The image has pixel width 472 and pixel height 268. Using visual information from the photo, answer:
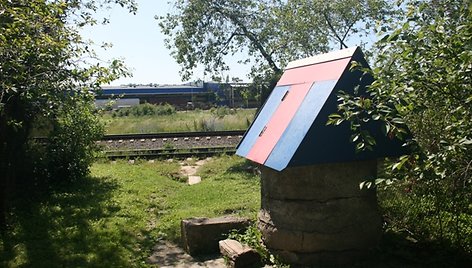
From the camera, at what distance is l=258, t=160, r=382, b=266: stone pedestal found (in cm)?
534

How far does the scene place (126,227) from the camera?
7.98 metres

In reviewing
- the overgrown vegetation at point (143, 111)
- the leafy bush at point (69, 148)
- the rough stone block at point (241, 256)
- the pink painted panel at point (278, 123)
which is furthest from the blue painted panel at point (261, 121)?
the overgrown vegetation at point (143, 111)

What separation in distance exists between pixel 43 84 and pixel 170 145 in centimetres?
1097

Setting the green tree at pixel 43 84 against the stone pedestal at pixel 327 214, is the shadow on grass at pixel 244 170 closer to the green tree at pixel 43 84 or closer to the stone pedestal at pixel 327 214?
the green tree at pixel 43 84

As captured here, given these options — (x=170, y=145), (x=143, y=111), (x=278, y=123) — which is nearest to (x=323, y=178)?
(x=278, y=123)

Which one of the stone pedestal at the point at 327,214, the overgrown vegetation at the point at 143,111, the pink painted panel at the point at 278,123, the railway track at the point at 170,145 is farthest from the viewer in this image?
the overgrown vegetation at the point at 143,111

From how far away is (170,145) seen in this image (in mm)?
17281

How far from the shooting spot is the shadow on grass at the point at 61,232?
6344 mm

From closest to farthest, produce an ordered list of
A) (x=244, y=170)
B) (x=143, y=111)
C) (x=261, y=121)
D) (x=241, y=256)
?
(x=241, y=256) < (x=261, y=121) < (x=244, y=170) < (x=143, y=111)

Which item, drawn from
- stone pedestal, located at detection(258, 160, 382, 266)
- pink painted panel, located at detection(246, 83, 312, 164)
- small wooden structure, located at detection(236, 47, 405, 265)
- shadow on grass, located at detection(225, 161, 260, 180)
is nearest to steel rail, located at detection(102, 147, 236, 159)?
shadow on grass, located at detection(225, 161, 260, 180)

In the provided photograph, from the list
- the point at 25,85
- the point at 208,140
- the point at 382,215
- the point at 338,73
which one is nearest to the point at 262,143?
the point at 338,73

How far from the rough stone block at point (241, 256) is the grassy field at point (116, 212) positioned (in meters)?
1.34

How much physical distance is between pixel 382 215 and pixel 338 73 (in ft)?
7.56

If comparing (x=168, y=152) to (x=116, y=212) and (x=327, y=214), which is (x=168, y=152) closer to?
(x=116, y=212)
